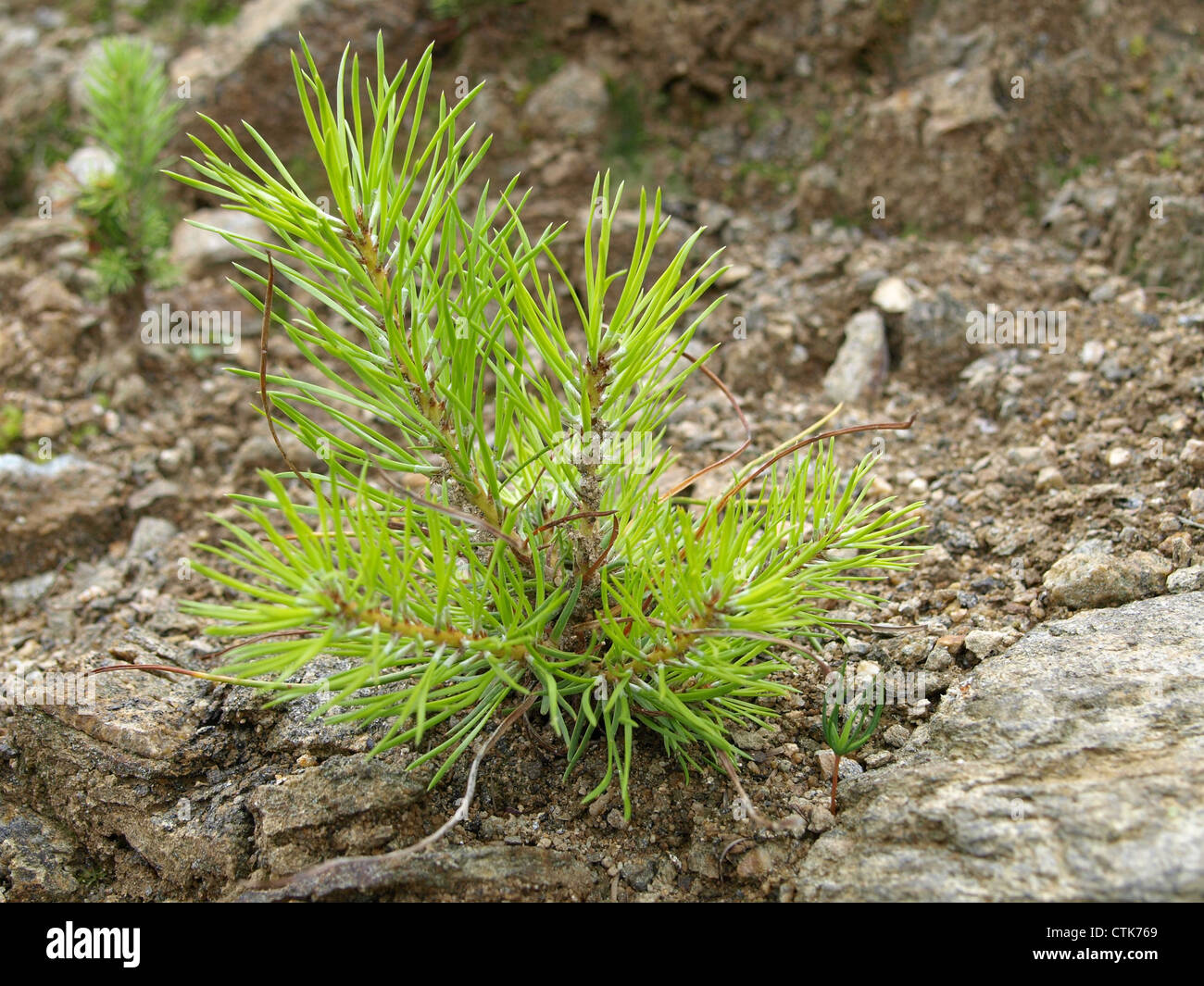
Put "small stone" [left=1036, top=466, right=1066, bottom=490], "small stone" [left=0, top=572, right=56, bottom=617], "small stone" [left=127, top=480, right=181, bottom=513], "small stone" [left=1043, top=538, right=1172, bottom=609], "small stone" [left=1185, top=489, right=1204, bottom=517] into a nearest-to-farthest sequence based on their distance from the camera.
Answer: "small stone" [left=1043, top=538, right=1172, bottom=609] < "small stone" [left=1185, top=489, right=1204, bottom=517] < "small stone" [left=1036, top=466, right=1066, bottom=490] < "small stone" [left=0, top=572, right=56, bottom=617] < "small stone" [left=127, top=480, right=181, bottom=513]

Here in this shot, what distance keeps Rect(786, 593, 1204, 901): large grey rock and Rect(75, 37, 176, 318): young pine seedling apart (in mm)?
3389

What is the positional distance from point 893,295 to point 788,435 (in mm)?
744

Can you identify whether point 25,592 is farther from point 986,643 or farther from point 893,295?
point 893,295

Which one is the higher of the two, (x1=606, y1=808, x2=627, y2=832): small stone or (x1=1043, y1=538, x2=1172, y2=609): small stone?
(x1=1043, y1=538, x2=1172, y2=609): small stone

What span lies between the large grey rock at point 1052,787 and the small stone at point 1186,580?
0.10m

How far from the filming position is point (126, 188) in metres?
3.78

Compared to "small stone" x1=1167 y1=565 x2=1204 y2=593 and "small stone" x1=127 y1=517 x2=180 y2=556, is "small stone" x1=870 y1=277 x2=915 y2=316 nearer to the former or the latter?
"small stone" x1=1167 y1=565 x2=1204 y2=593

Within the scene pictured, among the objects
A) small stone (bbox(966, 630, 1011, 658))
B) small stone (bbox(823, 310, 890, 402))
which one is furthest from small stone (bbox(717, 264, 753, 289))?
small stone (bbox(966, 630, 1011, 658))

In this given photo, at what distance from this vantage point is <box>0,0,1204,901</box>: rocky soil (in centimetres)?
187

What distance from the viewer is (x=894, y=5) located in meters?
4.09

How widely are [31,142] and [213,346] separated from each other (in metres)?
1.73

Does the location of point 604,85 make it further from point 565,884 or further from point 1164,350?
point 565,884

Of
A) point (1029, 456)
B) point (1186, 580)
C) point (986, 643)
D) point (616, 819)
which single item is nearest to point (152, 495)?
point (616, 819)

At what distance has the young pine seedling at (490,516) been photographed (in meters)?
1.55
